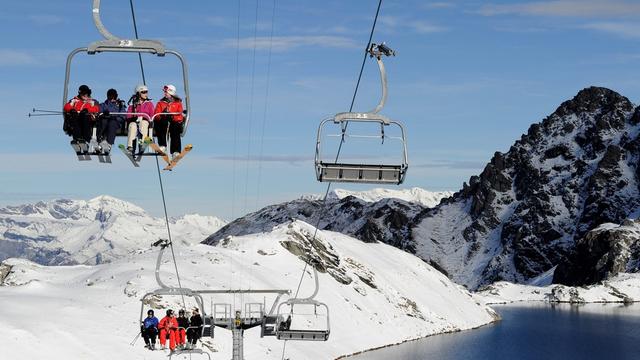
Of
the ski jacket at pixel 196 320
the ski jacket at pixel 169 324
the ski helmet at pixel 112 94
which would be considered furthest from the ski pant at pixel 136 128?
the ski jacket at pixel 196 320

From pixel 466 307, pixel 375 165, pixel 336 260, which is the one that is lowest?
pixel 466 307

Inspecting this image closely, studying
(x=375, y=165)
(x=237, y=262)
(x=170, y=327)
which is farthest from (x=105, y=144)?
(x=237, y=262)

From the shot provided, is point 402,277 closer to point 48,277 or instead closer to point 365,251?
point 365,251

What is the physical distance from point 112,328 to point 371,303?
6811 centimetres

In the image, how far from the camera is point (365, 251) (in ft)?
593

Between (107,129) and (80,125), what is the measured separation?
0.81 meters

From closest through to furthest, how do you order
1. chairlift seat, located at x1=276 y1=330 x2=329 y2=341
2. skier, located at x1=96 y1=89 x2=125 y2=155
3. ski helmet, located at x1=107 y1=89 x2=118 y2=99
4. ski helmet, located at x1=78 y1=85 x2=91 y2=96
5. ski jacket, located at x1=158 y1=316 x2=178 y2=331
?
skier, located at x1=96 y1=89 x2=125 y2=155, ski helmet, located at x1=78 y1=85 x2=91 y2=96, ski helmet, located at x1=107 y1=89 x2=118 y2=99, ski jacket, located at x1=158 y1=316 x2=178 y2=331, chairlift seat, located at x1=276 y1=330 x2=329 y2=341

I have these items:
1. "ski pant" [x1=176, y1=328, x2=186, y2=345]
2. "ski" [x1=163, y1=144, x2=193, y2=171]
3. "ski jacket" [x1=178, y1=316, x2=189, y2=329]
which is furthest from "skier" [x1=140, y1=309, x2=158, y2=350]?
"ski" [x1=163, y1=144, x2=193, y2=171]

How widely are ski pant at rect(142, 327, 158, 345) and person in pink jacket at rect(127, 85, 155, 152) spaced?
21344mm

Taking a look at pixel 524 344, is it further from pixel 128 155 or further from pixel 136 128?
pixel 128 155

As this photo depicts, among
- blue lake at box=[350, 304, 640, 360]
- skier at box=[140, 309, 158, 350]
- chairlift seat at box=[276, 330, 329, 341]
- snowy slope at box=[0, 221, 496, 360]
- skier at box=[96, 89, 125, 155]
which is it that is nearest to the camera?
skier at box=[96, 89, 125, 155]

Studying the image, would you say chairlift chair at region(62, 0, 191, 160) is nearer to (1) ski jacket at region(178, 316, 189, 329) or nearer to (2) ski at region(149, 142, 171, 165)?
(2) ski at region(149, 142, 171, 165)

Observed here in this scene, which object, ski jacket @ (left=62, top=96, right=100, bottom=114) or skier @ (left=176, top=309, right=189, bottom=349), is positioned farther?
skier @ (left=176, top=309, right=189, bottom=349)

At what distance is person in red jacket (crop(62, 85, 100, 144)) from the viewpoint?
2897 centimetres
